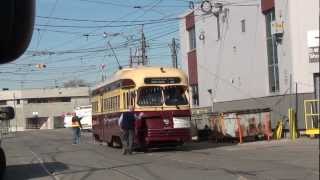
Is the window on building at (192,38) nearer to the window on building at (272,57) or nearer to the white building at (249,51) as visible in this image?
the white building at (249,51)

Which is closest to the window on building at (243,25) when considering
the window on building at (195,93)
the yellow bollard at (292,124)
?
the yellow bollard at (292,124)

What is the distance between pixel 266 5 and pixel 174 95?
9.50 metres

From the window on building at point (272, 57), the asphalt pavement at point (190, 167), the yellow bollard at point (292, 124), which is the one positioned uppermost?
the window on building at point (272, 57)

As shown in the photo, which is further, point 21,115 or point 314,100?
point 21,115

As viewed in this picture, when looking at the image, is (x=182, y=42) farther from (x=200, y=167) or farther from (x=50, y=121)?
(x=50, y=121)

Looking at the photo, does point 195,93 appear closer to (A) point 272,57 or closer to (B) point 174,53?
(A) point 272,57

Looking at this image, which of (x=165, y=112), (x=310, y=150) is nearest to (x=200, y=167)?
(x=310, y=150)

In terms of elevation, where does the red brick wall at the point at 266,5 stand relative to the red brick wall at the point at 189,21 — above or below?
below

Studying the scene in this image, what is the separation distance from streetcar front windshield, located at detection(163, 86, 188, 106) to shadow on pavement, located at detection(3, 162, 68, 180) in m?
5.87

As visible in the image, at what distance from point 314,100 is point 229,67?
1118 centimetres

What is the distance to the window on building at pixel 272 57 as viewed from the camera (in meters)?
32.6

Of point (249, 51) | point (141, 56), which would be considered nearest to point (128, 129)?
point (249, 51)

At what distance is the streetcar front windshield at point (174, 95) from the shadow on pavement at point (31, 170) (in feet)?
19.3

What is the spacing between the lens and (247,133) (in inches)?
1182
